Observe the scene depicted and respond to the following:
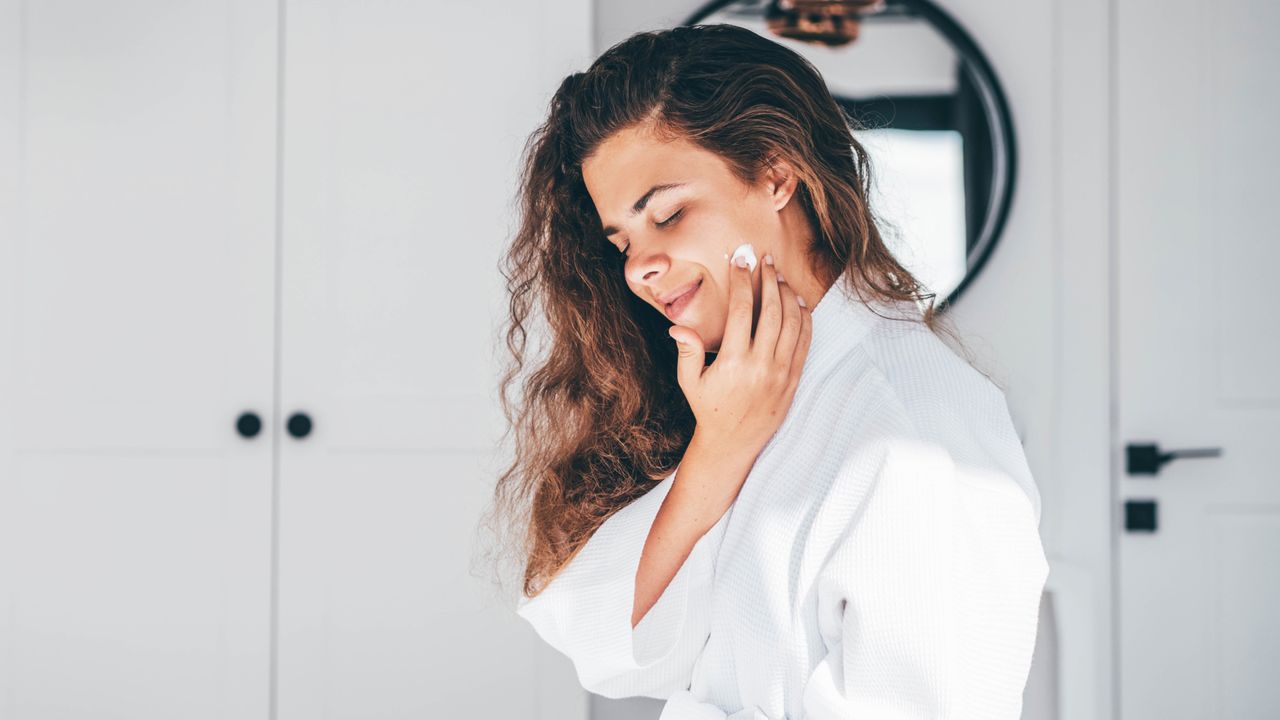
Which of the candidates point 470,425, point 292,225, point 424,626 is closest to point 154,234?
point 292,225

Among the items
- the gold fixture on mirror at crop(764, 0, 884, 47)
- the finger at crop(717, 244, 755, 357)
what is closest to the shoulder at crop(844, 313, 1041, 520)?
the finger at crop(717, 244, 755, 357)

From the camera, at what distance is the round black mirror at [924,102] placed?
215 cm

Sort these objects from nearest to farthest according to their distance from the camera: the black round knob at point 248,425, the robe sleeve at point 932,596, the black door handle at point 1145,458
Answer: the robe sleeve at point 932,596 → the black round knob at point 248,425 → the black door handle at point 1145,458

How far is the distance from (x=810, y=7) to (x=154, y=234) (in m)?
1.40

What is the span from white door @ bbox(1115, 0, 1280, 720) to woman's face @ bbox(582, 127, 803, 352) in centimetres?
143

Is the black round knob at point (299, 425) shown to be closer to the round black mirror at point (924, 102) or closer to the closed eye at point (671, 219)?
the closed eye at point (671, 219)

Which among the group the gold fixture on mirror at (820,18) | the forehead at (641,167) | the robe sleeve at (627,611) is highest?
the gold fixture on mirror at (820,18)

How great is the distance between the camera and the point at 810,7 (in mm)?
2172

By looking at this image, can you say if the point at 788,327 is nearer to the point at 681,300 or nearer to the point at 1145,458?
the point at 681,300

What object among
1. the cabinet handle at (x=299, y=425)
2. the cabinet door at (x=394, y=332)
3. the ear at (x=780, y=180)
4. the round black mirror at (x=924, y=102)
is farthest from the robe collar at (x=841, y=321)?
the round black mirror at (x=924, y=102)

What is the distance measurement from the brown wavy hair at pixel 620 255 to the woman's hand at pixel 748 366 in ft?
0.34

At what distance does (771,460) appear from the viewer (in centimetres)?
101

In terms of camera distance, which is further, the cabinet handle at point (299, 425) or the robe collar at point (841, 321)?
the cabinet handle at point (299, 425)

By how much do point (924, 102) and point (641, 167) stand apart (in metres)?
1.32
